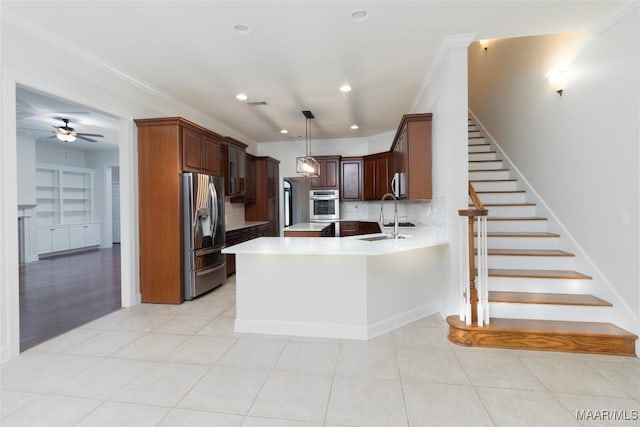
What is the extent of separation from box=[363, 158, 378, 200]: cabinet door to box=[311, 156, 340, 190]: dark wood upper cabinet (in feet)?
2.01

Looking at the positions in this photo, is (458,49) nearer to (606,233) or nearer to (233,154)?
(606,233)

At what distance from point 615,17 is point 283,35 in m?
2.83

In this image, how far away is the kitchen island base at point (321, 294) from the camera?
115 inches

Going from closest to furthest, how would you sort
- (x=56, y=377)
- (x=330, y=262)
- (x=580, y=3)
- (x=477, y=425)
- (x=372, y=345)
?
1. (x=477, y=425)
2. (x=56, y=377)
3. (x=580, y=3)
4. (x=372, y=345)
5. (x=330, y=262)

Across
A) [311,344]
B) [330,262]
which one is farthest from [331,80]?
[311,344]

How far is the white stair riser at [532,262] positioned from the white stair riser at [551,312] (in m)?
0.57

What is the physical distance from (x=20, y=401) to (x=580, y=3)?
4.97m

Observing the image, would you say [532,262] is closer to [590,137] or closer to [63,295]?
[590,137]

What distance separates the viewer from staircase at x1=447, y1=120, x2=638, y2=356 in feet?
8.48

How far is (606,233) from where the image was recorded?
110 inches

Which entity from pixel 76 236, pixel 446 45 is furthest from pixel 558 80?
pixel 76 236

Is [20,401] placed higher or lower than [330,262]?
lower

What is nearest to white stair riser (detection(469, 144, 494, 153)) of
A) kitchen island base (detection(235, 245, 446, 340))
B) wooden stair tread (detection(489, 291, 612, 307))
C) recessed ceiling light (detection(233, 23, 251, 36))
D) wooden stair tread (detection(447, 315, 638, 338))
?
wooden stair tread (detection(489, 291, 612, 307))

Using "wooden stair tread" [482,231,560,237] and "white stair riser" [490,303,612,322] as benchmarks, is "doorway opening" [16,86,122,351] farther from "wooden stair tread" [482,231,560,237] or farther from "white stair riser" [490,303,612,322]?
"wooden stair tread" [482,231,560,237]
